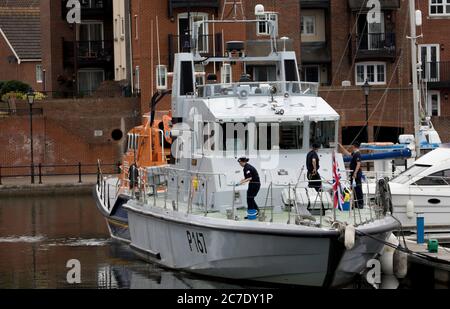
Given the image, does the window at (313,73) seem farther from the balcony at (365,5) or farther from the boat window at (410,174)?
the boat window at (410,174)

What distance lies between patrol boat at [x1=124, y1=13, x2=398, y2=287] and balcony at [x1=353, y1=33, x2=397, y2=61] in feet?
97.8

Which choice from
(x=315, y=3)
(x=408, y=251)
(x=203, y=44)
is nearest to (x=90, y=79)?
(x=203, y=44)

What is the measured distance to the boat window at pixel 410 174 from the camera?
29125 mm

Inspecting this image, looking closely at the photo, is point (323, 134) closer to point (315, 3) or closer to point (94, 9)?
point (315, 3)

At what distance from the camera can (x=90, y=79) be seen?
6475cm

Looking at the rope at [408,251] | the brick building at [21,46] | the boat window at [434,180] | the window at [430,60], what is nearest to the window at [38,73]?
the brick building at [21,46]

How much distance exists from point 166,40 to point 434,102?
46.5 feet

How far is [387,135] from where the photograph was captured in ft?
185

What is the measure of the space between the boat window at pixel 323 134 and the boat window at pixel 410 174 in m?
4.22

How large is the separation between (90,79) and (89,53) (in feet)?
7.91

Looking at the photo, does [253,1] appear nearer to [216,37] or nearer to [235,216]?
[216,37]

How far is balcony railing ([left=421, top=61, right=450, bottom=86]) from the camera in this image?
5812cm
